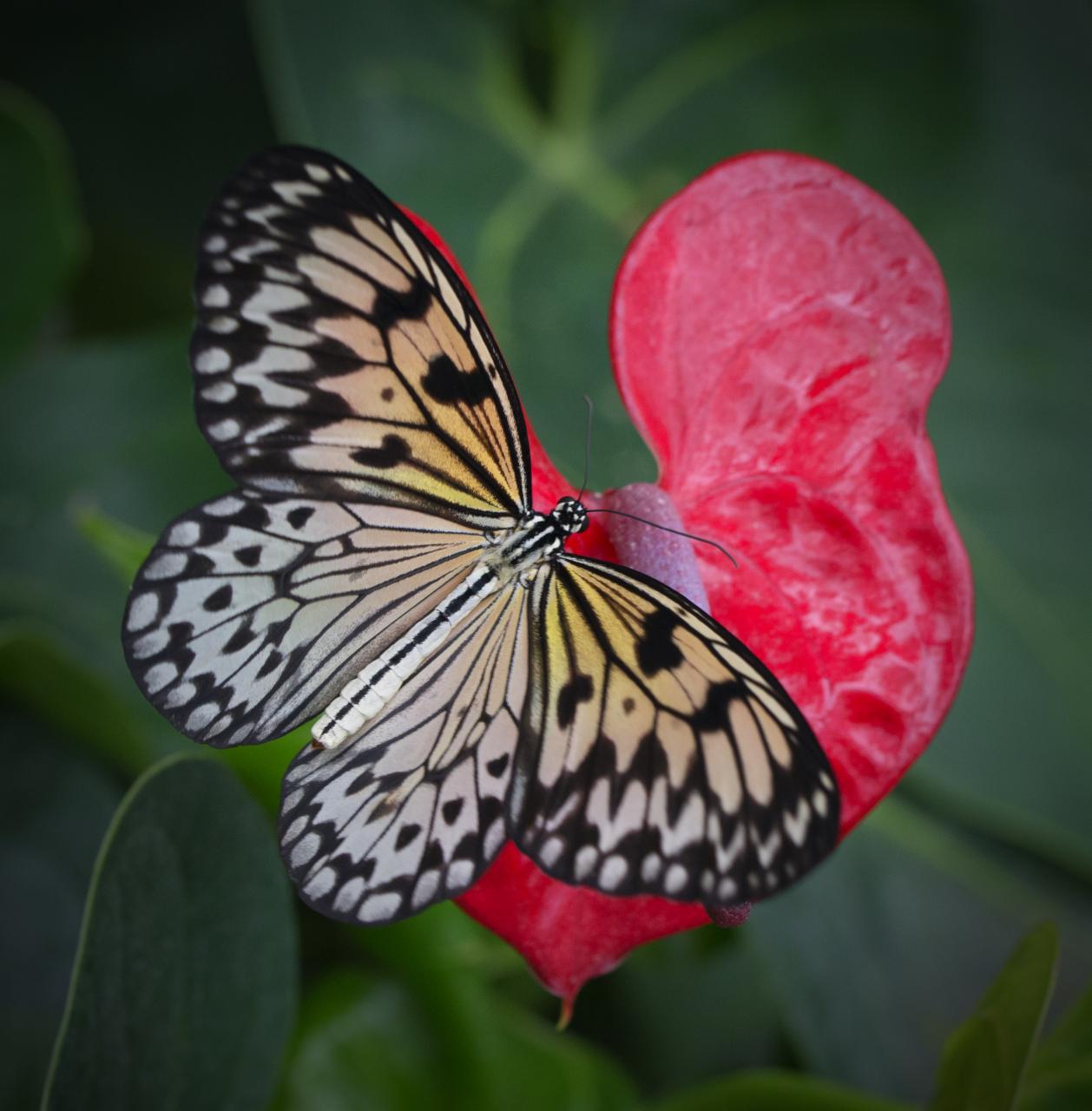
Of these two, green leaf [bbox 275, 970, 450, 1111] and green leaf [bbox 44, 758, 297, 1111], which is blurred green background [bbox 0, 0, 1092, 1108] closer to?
green leaf [bbox 275, 970, 450, 1111]

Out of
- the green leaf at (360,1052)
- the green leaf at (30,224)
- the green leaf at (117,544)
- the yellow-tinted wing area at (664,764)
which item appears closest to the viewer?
the yellow-tinted wing area at (664,764)

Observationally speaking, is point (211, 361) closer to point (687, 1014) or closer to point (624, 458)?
point (624, 458)

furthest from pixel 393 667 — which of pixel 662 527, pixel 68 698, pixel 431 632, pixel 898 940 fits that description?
pixel 898 940

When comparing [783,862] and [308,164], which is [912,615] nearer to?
[783,862]

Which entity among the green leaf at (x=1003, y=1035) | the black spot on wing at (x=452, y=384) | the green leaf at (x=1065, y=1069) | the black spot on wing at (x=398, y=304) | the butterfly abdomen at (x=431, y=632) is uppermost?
the black spot on wing at (x=398, y=304)

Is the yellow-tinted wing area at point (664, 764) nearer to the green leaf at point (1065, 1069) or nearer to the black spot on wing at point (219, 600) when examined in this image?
the black spot on wing at point (219, 600)

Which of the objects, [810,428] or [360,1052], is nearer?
[810,428]

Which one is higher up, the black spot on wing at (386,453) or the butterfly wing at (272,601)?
the black spot on wing at (386,453)

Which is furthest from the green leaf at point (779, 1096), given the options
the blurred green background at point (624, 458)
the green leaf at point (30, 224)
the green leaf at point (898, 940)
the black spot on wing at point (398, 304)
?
the green leaf at point (30, 224)
